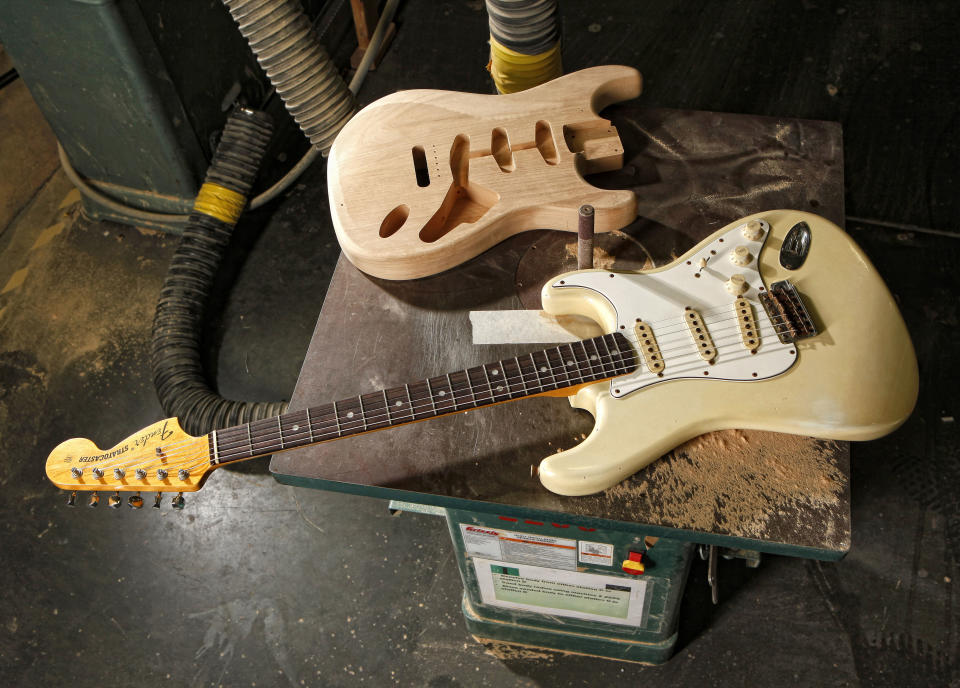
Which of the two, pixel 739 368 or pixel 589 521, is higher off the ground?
pixel 739 368

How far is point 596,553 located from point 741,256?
685mm

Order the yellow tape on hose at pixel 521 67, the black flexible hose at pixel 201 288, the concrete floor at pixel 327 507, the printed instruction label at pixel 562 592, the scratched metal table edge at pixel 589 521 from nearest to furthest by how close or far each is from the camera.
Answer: the scratched metal table edge at pixel 589 521, the printed instruction label at pixel 562 592, the yellow tape on hose at pixel 521 67, the concrete floor at pixel 327 507, the black flexible hose at pixel 201 288

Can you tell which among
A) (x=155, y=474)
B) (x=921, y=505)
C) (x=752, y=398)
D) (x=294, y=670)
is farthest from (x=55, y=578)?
(x=921, y=505)

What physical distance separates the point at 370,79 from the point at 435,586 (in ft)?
7.09

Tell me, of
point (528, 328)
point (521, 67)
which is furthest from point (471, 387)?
point (521, 67)

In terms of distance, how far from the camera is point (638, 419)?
4.36 ft

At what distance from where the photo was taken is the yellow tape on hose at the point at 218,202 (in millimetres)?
2678

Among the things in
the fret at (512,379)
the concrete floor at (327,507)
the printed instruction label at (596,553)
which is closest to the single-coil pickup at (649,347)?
the fret at (512,379)

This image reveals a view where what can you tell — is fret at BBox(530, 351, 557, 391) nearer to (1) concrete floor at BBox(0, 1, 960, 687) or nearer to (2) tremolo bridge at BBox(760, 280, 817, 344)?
(2) tremolo bridge at BBox(760, 280, 817, 344)

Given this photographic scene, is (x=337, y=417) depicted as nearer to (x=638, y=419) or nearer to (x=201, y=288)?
(x=638, y=419)

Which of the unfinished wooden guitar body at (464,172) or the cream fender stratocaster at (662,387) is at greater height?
the unfinished wooden guitar body at (464,172)

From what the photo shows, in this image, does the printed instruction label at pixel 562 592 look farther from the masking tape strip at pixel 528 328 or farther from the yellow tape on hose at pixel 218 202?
the yellow tape on hose at pixel 218 202

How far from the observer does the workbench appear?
1.33 metres

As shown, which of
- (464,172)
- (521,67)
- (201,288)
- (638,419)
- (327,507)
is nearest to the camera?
(638,419)
